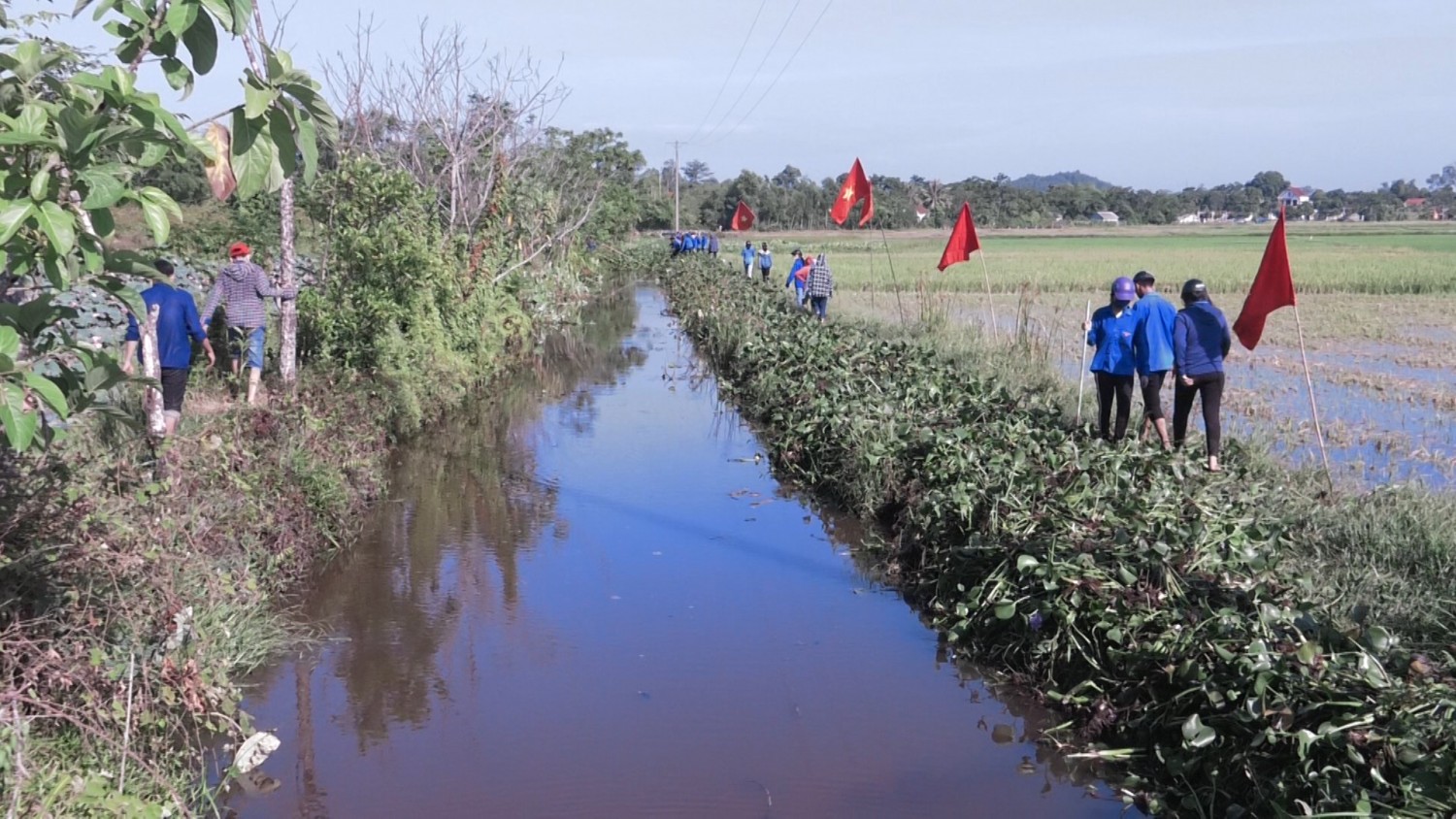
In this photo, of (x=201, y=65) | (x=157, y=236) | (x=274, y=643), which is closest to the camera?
(x=157, y=236)

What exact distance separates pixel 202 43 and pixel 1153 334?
8013 millimetres

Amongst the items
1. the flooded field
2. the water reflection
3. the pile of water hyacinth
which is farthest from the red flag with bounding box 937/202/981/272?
the water reflection

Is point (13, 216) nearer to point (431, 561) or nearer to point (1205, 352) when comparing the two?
point (431, 561)

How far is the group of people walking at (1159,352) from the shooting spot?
8.71 meters

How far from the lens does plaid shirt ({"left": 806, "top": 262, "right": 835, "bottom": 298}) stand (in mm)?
19328

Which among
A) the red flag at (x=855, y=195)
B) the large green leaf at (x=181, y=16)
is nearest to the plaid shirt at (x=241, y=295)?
the large green leaf at (x=181, y=16)

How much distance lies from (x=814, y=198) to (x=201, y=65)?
84257 mm

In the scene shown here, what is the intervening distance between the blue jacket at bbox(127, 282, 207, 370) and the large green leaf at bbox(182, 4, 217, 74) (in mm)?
6549

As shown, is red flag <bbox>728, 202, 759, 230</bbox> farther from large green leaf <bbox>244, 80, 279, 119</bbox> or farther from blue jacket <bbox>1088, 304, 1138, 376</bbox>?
large green leaf <bbox>244, 80, 279, 119</bbox>

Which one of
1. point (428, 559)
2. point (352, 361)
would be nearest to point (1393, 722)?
point (428, 559)

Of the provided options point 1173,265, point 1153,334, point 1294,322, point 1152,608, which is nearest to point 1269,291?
point 1153,334

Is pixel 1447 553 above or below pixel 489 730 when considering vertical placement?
above

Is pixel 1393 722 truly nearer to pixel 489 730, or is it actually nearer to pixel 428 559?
pixel 489 730

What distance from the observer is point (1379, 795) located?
391cm
